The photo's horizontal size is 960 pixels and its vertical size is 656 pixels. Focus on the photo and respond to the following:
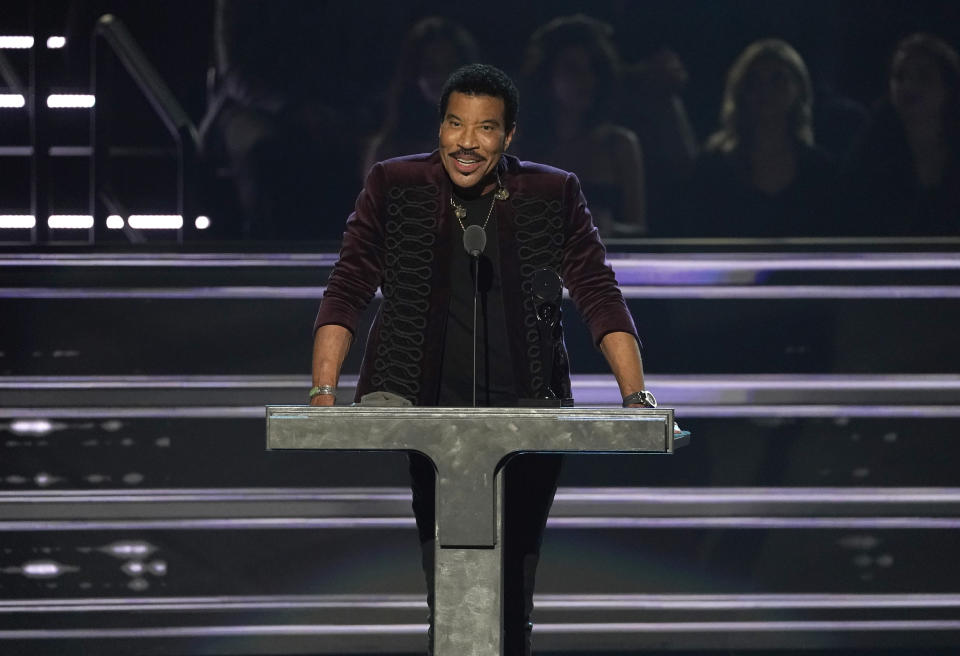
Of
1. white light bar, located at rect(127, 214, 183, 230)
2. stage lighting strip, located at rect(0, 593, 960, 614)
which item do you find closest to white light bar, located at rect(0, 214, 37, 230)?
white light bar, located at rect(127, 214, 183, 230)

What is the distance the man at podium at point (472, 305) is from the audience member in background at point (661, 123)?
1341mm

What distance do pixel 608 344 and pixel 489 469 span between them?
0.54 meters

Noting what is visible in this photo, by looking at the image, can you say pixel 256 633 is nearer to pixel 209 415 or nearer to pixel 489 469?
pixel 209 415

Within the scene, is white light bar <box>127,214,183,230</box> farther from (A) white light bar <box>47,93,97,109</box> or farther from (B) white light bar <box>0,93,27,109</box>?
(B) white light bar <box>0,93,27,109</box>

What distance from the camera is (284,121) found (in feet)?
12.2

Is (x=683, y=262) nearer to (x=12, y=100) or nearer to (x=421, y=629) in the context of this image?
(x=421, y=629)

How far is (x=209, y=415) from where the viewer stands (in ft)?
12.2

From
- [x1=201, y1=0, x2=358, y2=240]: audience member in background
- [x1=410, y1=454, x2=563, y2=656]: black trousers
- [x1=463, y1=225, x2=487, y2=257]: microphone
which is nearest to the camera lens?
[x1=463, y1=225, x2=487, y2=257]: microphone

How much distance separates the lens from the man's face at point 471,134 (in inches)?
92.2

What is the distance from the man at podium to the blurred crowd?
1.30 metres

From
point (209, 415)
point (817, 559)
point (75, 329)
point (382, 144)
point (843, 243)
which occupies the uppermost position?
point (382, 144)

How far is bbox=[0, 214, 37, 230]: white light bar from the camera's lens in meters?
Answer: 3.74

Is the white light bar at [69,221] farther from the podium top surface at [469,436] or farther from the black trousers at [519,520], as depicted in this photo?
the podium top surface at [469,436]

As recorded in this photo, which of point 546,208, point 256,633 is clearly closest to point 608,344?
point 546,208
